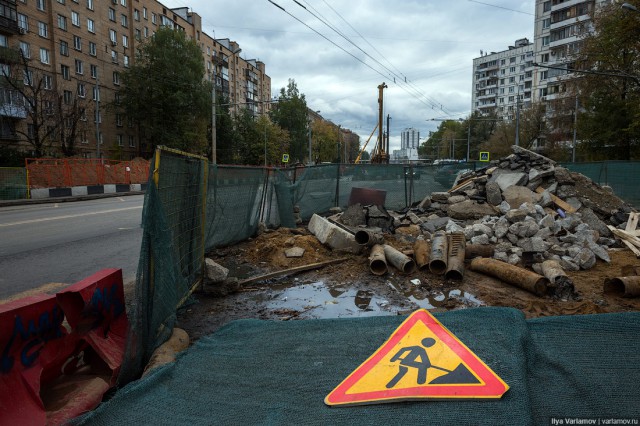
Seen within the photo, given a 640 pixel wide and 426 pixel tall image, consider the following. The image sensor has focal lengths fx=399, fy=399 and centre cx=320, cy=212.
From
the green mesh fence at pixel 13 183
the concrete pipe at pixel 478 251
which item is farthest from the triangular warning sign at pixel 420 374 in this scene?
the green mesh fence at pixel 13 183

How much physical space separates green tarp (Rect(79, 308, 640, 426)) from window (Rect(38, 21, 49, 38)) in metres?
47.9

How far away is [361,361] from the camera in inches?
113

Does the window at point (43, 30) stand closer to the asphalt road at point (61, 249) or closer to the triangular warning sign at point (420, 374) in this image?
the asphalt road at point (61, 249)

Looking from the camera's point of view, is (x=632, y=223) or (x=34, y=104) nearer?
(x=632, y=223)

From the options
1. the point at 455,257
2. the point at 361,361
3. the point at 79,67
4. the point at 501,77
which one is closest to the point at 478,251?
the point at 455,257

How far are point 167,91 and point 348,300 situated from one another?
45761 millimetres

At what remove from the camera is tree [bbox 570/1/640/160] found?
25.9 m

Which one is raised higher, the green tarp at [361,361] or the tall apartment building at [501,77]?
the tall apartment building at [501,77]

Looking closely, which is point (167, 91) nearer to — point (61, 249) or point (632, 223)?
point (61, 249)

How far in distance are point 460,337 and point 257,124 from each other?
56569 millimetres

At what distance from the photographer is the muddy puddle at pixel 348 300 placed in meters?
4.99

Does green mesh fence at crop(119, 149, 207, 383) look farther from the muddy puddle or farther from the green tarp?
the muddy puddle

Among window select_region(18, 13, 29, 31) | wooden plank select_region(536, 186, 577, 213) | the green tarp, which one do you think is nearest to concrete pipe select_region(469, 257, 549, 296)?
the green tarp

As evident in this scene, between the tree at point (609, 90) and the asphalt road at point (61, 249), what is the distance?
27910 mm
